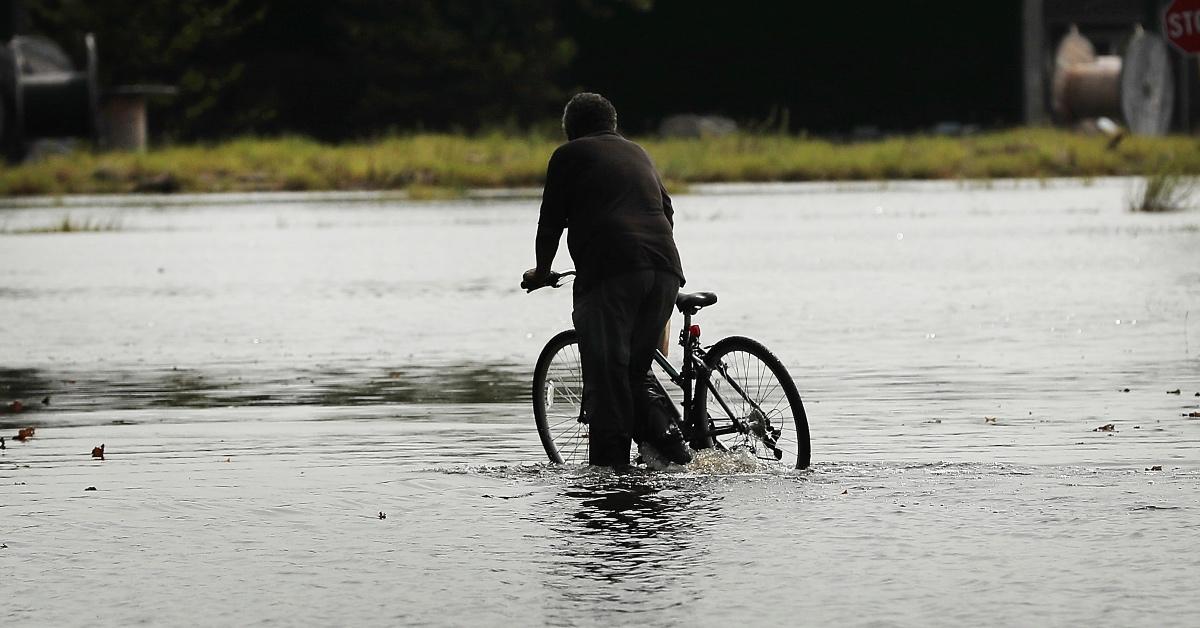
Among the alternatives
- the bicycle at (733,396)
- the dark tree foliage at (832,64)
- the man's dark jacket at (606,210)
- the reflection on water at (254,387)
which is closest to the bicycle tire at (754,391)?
the bicycle at (733,396)

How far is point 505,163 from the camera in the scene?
4200 centimetres

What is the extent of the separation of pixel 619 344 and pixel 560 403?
2.58 ft

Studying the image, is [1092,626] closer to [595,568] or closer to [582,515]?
[595,568]

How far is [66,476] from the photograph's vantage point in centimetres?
1016

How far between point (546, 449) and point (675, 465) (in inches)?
25.1

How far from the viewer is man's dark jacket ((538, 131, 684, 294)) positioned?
9711mm

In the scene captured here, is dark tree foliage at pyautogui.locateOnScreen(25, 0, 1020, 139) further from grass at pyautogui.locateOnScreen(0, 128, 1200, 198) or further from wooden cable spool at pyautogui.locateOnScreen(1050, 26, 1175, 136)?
grass at pyautogui.locateOnScreen(0, 128, 1200, 198)

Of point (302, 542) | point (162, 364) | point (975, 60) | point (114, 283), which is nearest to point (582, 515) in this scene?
point (302, 542)

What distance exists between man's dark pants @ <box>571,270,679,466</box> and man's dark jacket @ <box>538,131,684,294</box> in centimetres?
6

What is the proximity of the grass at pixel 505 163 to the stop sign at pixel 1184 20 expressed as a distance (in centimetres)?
2434

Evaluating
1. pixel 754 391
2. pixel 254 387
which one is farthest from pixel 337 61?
pixel 754 391

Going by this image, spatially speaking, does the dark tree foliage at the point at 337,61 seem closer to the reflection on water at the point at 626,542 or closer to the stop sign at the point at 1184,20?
the stop sign at the point at 1184,20

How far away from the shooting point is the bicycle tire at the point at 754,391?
383 inches

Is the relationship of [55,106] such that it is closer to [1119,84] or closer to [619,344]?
[1119,84]
